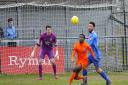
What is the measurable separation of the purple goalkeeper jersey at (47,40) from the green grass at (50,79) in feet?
4.03

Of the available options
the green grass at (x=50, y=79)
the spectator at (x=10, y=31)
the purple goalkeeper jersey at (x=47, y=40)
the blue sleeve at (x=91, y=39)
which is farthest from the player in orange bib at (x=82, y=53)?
the spectator at (x=10, y=31)

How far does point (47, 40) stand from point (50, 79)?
1.49 metres

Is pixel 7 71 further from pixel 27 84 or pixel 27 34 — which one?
pixel 27 84

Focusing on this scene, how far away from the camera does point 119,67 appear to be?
20938 mm

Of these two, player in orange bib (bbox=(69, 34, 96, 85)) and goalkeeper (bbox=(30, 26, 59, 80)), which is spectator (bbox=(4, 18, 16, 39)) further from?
player in orange bib (bbox=(69, 34, 96, 85))

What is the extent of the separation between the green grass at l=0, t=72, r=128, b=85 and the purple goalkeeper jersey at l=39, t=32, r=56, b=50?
1.23 m

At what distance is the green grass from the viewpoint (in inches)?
634

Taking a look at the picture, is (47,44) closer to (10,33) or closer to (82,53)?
(10,33)

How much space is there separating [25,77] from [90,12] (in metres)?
5.16

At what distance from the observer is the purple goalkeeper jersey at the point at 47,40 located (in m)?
17.7

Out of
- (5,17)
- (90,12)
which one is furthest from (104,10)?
(5,17)

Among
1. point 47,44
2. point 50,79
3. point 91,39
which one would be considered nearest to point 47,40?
point 47,44

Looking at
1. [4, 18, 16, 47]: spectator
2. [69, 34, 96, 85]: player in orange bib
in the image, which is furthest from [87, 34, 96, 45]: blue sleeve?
[4, 18, 16, 47]: spectator

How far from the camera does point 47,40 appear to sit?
58.1ft
